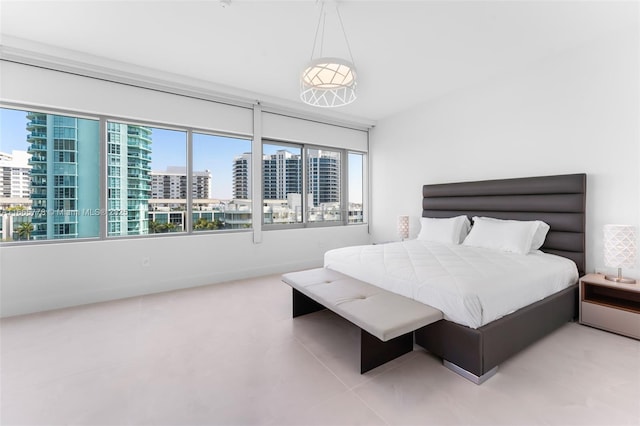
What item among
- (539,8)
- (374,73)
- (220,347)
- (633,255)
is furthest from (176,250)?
(633,255)

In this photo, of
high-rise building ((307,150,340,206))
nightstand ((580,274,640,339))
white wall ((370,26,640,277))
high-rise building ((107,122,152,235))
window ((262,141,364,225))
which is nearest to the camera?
nightstand ((580,274,640,339))

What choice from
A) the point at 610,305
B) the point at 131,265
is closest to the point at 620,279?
the point at 610,305

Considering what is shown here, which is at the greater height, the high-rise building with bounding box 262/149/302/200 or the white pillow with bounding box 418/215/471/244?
the high-rise building with bounding box 262/149/302/200

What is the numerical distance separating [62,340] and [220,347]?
1359 mm

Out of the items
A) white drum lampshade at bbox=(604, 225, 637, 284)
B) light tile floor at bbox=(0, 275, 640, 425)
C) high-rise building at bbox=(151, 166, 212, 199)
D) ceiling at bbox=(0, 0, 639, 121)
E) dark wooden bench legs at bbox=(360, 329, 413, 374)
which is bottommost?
light tile floor at bbox=(0, 275, 640, 425)

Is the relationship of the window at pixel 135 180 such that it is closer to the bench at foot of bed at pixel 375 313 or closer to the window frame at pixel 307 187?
the window frame at pixel 307 187

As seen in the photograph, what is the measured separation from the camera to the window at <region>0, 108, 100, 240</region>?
2871mm

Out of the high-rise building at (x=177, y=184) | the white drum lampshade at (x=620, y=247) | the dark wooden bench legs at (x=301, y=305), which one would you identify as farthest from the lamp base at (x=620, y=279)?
the high-rise building at (x=177, y=184)

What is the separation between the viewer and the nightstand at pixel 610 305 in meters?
2.20

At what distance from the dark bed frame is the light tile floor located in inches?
4.8

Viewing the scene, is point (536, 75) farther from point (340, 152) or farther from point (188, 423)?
point (188, 423)

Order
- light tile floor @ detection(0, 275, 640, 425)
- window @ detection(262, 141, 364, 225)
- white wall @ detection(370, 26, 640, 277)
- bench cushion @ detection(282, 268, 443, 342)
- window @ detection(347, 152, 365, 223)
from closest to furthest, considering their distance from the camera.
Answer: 1. light tile floor @ detection(0, 275, 640, 425)
2. bench cushion @ detection(282, 268, 443, 342)
3. white wall @ detection(370, 26, 640, 277)
4. window @ detection(262, 141, 364, 225)
5. window @ detection(347, 152, 365, 223)

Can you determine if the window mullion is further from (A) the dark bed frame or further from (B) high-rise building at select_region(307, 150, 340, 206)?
(A) the dark bed frame

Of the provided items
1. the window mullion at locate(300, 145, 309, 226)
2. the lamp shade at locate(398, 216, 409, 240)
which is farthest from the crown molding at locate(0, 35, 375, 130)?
the lamp shade at locate(398, 216, 409, 240)
